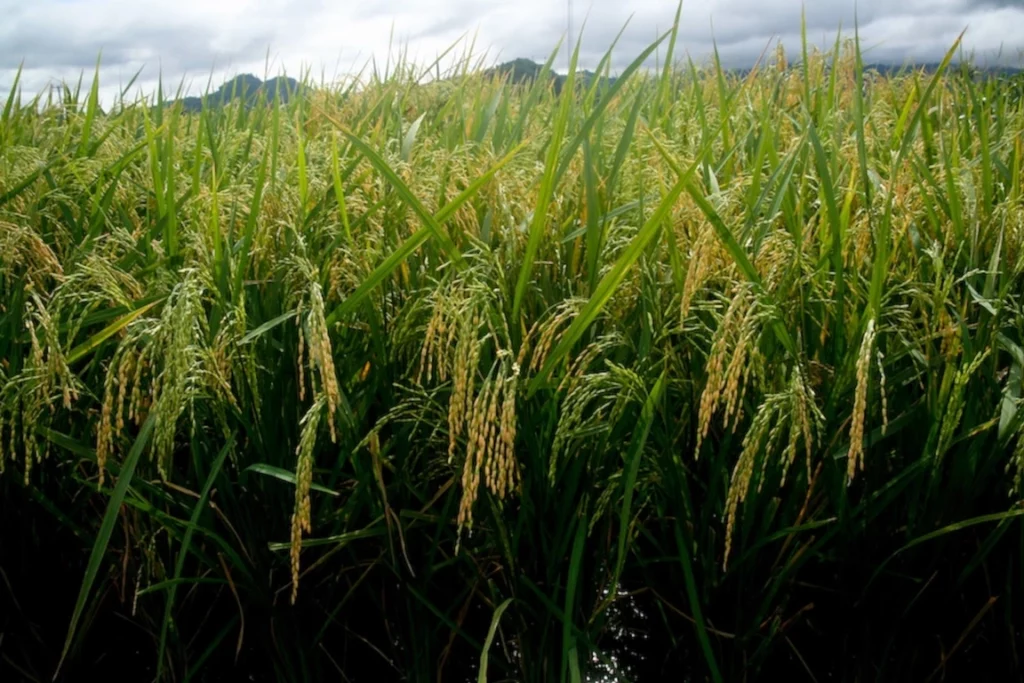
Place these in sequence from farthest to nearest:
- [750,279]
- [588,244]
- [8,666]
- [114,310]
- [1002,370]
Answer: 1. [8,666]
2. [1002,370]
3. [114,310]
4. [588,244]
5. [750,279]

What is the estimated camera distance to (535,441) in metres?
1.35

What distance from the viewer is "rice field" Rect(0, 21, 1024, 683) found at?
134 cm

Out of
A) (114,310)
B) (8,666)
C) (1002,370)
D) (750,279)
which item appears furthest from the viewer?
(8,666)

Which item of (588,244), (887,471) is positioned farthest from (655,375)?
(887,471)

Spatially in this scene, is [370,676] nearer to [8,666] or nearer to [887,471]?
[8,666]

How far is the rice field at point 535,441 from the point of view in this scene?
4.41ft

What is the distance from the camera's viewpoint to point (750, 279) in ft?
4.45

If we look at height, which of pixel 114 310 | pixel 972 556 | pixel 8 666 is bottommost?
pixel 8 666

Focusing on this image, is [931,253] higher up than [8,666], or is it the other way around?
[931,253]

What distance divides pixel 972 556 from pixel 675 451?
0.59m

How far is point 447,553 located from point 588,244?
61cm

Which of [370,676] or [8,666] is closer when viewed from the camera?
[370,676]

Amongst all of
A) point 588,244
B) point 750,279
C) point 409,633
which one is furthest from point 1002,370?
point 409,633

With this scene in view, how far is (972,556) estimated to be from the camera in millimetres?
1501
